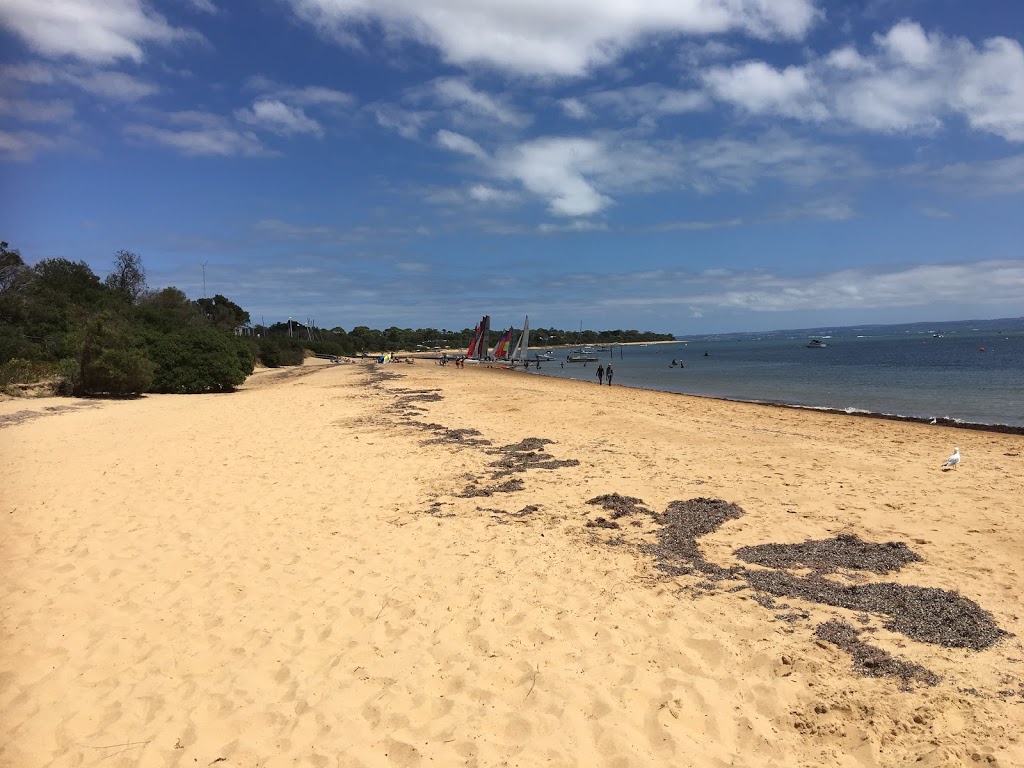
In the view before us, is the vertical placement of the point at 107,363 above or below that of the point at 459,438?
above

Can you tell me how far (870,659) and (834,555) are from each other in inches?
79.1

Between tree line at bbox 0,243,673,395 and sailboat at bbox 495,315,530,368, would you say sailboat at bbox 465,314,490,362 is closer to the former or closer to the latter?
sailboat at bbox 495,315,530,368

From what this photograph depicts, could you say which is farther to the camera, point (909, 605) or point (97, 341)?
point (97, 341)

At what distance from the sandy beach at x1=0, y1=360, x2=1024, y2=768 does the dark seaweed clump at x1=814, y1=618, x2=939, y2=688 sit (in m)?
0.02

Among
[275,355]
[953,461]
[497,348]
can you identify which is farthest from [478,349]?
[953,461]

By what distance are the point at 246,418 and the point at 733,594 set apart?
1399 centimetres

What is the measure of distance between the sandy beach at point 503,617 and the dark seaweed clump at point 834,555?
0.10 m

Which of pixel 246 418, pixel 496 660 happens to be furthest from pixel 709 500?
pixel 246 418

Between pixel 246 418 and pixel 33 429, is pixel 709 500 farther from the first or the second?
pixel 33 429

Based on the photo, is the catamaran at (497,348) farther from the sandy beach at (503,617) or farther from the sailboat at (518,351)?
the sandy beach at (503,617)

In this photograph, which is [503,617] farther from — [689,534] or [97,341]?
[97,341]

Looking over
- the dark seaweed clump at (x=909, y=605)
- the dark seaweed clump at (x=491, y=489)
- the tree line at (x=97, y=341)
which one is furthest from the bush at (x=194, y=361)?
the dark seaweed clump at (x=909, y=605)

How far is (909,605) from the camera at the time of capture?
4.43 metres

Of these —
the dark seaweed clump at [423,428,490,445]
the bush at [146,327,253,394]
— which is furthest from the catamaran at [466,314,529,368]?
the dark seaweed clump at [423,428,490,445]
